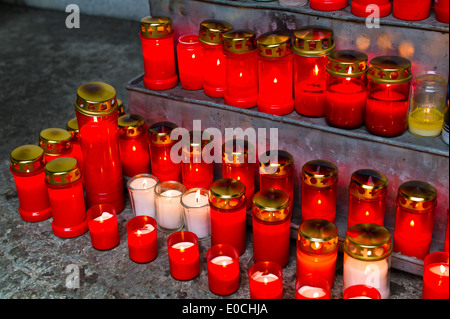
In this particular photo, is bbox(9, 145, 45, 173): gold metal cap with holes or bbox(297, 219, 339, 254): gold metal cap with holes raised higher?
bbox(9, 145, 45, 173): gold metal cap with holes

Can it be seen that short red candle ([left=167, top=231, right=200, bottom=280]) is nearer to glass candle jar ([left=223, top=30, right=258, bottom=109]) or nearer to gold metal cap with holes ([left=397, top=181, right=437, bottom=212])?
glass candle jar ([left=223, top=30, right=258, bottom=109])

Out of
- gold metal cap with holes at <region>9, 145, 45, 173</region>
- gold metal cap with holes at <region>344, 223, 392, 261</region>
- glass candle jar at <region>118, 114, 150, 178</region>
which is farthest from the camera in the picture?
glass candle jar at <region>118, 114, 150, 178</region>

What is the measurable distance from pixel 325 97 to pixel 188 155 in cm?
41

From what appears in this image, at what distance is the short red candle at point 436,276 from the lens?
1.28 metres

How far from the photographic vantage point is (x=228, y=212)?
1.45 metres

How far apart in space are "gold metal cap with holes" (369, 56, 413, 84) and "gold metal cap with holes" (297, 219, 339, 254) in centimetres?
37

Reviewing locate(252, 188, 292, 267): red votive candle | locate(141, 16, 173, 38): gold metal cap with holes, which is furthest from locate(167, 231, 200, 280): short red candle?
locate(141, 16, 173, 38): gold metal cap with holes

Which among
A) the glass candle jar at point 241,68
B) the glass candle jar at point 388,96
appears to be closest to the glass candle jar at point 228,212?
the glass candle jar at point 241,68

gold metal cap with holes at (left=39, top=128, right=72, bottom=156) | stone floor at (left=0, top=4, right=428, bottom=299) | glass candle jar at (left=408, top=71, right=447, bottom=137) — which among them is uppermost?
glass candle jar at (left=408, top=71, right=447, bottom=137)

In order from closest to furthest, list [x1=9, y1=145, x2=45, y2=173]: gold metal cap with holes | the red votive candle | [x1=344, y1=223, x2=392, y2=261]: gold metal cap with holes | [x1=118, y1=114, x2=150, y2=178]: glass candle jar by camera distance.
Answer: [x1=344, y1=223, x2=392, y2=261]: gold metal cap with holes → the red votive candle → [x1=9, y1=145, x2=45, y2=173]: gold metal cap with holes → [x1=118, y1=114, x2=150, y2=178]: glass candle jar

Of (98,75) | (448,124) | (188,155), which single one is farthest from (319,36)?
(98,75)

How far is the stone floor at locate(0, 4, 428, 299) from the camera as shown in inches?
56.6

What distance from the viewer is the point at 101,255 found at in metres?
1.56

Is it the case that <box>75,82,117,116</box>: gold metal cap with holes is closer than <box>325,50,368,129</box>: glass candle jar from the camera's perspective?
No
